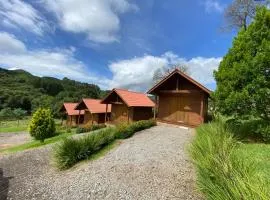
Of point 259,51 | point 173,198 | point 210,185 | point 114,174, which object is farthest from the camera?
point 259,51

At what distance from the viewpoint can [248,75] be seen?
10094mm

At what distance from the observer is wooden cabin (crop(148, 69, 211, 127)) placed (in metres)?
17.8

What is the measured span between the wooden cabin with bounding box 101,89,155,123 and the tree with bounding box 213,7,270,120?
13.2 meters

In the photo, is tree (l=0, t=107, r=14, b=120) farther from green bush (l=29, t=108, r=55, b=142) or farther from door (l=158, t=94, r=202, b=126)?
door (l=158, t=94, r=202, b=126)

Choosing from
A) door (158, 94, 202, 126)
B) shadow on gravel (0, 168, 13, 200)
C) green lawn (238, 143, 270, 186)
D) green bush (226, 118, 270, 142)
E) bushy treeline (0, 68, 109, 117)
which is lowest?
shadow on gravel (0, 168, 13, 200)

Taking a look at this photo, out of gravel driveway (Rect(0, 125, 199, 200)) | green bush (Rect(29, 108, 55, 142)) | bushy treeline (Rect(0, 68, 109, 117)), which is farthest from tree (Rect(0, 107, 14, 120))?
gravel driveway (Rect(0, 125, 199, 200))

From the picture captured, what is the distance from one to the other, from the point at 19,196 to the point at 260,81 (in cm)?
1093

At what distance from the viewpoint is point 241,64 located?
10.3m

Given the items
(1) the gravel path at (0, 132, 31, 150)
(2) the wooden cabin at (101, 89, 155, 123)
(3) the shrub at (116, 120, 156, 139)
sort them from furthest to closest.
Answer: (1) the gravel path at (0, 132, 31, 150) → (2) the wooden cabin at (101, 89, 155, 123) → (3) the shrub at (116, 120, 156, 139)

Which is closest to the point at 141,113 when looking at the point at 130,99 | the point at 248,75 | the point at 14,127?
the point at 130,99

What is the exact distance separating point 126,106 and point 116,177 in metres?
17.1

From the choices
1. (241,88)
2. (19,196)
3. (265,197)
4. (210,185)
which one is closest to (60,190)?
(19,196)

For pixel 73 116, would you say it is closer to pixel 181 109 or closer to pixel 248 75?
pixel 181 109

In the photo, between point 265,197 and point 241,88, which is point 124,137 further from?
point 265,197
